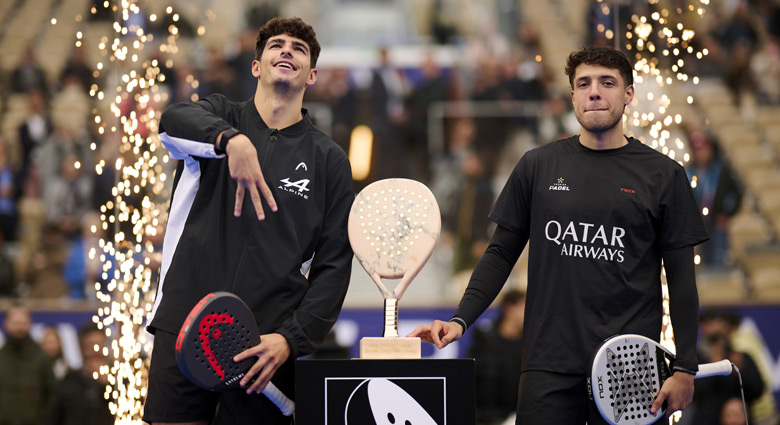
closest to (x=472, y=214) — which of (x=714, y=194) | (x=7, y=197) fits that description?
(x=714, y=194)

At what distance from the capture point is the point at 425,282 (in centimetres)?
922

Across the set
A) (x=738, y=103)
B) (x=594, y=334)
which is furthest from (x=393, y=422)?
(x=738, y=103)

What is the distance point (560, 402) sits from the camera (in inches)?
131

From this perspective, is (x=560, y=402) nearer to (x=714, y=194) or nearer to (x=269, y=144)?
(x=269, y=144)

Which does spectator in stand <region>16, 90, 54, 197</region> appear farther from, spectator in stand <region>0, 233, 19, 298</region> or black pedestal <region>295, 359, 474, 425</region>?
black pedestal <region>295, 359, 474, 425</region>

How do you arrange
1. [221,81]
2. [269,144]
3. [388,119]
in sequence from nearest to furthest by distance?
1. [269,144]
2. [221,81]
3. [388,119]

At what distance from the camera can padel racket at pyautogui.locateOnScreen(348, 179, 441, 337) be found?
3508 mm

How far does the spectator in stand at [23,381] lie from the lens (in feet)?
24.8

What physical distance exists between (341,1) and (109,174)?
30.7 feet

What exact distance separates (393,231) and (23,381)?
494 cm

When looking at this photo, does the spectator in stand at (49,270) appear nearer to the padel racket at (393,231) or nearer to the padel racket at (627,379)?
the padel racket at (393,231)

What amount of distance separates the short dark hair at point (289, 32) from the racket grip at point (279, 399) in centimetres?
112

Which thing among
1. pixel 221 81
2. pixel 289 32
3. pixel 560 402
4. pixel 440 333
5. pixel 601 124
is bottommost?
pixel 560 402

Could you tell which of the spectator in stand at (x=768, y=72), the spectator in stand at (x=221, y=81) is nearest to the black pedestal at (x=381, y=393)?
the spectator in stand at (x=221, y=81)
